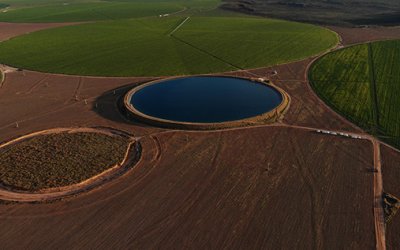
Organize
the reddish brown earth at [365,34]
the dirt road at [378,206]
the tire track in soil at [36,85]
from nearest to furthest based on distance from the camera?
the dirt road at [378,206] < the tire track in soil at [36,85] < the reddish brown earth at [365,34]

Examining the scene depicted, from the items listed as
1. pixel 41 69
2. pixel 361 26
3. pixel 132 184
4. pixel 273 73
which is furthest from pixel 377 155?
pixel 361 26

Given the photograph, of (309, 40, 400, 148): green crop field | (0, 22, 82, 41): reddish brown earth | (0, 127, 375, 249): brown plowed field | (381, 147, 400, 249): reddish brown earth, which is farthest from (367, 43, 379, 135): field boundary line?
(0, 22, 82, 41): reddish brown earth

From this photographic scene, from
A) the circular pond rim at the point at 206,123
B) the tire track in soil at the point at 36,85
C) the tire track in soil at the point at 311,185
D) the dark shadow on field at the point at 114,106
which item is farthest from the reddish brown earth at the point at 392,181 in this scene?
the tire track in soil at the point at 36,85

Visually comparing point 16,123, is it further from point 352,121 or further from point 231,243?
point 352,121

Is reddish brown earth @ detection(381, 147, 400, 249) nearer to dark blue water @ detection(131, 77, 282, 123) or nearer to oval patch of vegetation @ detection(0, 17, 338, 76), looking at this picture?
dark blue water @ detection(131, 77, 282, 123)

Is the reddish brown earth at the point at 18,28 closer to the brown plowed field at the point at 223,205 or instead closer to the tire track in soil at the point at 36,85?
the tire track in soil at the point at 36,85

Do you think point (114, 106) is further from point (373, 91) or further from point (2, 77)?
point (373, 91)

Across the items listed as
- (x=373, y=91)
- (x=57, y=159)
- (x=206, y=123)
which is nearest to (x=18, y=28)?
(x=57, y=159)

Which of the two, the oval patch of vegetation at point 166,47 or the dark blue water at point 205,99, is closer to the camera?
the dark blue water at point 205,99

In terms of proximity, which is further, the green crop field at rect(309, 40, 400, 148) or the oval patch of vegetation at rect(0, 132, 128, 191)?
the green crop field at rect(309, 40, 400, 148)
